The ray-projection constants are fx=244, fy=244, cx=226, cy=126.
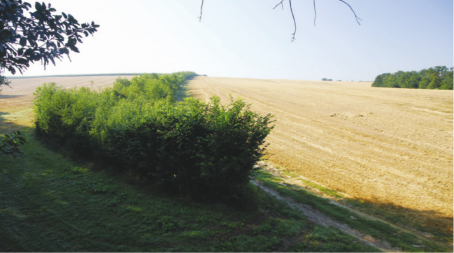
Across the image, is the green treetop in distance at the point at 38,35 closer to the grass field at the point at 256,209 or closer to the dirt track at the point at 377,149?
the grass field at the point at 256,209

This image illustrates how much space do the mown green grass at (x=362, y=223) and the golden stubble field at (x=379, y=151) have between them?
5.32ft

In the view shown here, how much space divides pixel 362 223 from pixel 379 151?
8.90m

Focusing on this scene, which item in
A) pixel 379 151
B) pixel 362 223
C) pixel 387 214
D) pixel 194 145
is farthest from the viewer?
pixel 379 151

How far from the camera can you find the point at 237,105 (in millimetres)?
8305

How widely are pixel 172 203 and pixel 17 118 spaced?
21686mm

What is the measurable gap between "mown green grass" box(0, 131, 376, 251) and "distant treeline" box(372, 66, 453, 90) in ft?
168

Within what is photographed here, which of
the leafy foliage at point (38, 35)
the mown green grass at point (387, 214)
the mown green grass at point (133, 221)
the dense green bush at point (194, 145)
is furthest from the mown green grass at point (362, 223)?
the leafy foliage at point (38, 35)

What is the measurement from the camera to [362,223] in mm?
7688

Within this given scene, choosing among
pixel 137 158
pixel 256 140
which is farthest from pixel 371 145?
pixel 137 158

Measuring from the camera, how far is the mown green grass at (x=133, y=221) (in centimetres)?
571

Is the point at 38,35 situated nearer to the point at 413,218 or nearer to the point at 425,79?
the point at 413,218

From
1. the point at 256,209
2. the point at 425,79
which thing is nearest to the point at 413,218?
the point at 256,209

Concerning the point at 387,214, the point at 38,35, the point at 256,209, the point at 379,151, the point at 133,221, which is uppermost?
the point at 38,35

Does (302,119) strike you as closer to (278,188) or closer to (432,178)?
(432,178)
